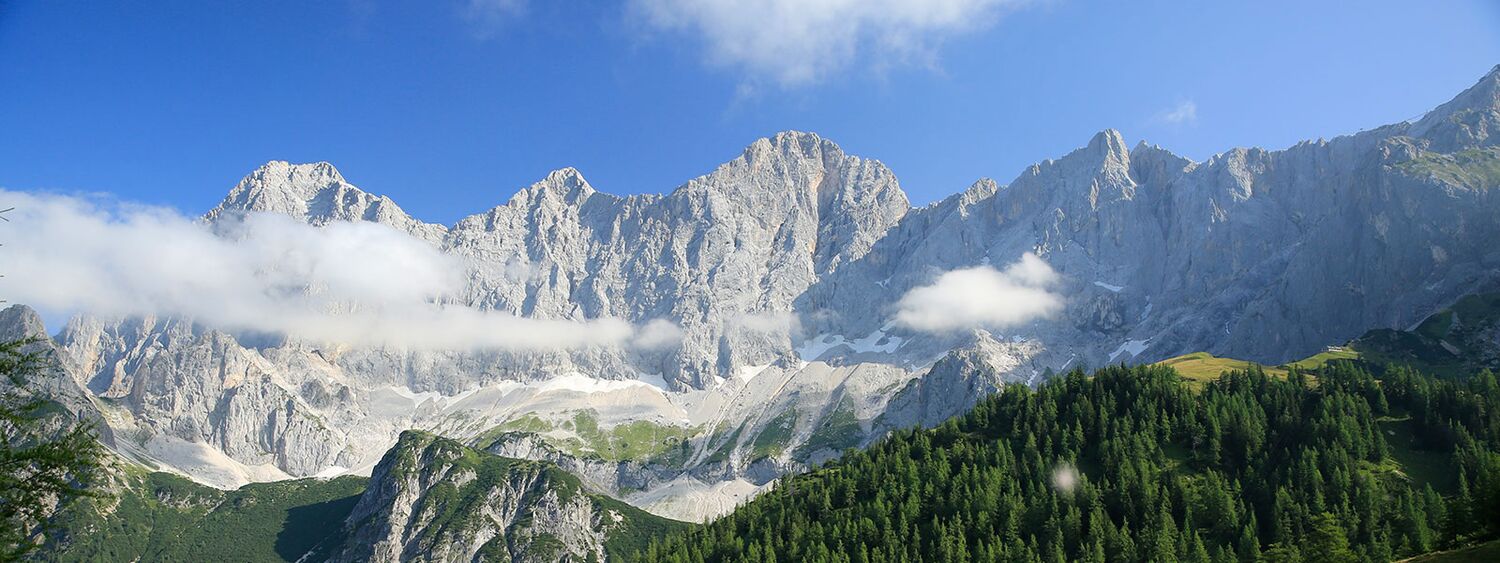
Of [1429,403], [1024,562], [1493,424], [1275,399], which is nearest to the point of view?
[1024,562]

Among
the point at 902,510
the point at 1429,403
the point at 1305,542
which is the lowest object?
the point at 1305,542

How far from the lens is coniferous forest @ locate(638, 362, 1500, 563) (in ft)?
448

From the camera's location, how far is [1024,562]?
469 feet

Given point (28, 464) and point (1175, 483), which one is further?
point (1175, 483)

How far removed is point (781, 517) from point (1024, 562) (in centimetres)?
5316

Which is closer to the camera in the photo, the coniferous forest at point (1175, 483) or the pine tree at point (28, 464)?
the pine tree at point (28, 464)

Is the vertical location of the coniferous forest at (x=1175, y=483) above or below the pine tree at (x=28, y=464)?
above

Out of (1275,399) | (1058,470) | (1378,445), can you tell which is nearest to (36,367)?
(1058,470)

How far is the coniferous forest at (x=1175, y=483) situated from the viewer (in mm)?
136625

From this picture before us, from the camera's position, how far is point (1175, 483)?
15562 centimetres

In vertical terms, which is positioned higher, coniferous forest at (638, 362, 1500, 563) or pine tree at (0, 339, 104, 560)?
coniferous forest at (638, 362, 1500, 563)

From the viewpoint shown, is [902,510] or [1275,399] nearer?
[902,510]

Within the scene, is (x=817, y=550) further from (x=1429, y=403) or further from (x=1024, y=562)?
(x=1429, y=403)

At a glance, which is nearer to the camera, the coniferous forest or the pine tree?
the pine tree
